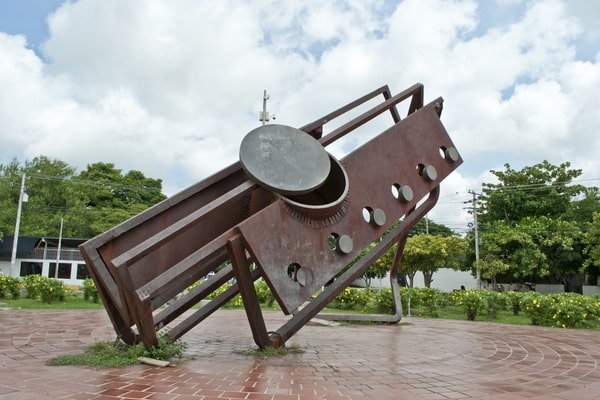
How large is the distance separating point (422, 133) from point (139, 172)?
4036cm

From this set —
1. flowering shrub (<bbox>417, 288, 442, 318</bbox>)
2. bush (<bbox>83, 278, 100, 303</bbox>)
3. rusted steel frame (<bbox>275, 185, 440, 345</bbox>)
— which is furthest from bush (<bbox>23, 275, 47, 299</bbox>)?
flowering shrub (<bbox>417, 288, 442, 318</bbox>)

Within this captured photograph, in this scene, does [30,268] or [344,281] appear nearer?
[344,281]

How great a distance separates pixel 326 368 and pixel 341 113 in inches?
177

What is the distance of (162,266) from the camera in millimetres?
6344

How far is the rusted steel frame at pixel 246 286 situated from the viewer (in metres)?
5.66

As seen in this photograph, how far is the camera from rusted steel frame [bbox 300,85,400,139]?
8.07 m

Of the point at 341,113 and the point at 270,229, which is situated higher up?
the point at 341,113

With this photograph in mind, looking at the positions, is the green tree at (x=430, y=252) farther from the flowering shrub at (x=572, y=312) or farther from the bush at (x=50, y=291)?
the bush at (x=50, y=291)

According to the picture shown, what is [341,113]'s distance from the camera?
841cm

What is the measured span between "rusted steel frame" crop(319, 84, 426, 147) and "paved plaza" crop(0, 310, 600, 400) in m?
3.42

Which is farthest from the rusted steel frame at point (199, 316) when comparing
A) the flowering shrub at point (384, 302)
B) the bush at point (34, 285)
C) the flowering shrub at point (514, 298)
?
the bush at point (34, 285)

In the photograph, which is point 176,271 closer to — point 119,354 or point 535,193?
point 119,354

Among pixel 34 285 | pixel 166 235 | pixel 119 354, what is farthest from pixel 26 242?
pixel 166 235

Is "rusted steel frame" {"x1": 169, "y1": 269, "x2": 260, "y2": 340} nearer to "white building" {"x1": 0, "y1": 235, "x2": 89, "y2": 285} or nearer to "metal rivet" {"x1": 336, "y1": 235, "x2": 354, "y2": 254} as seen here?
"metal rivet" {"x1": 336, "y1": 235, "x2": 354, "y2": 254}
